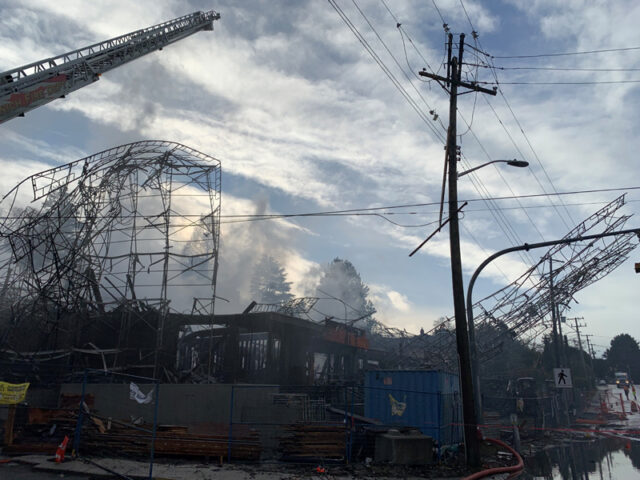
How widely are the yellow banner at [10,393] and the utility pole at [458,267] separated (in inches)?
514

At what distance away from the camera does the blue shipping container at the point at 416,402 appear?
18344mm

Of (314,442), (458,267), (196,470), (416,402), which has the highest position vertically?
(458,267)

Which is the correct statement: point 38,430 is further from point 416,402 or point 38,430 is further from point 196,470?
point 416,402

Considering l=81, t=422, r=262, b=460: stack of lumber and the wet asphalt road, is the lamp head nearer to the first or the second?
l=81, t=422, r=262, b=460: stack of lumber

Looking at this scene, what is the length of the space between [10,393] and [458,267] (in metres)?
14.1

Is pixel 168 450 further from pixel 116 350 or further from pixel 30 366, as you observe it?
pixel 30 366

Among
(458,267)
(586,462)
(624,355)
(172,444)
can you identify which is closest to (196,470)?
(172,444)

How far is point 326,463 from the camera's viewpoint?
14531 mm

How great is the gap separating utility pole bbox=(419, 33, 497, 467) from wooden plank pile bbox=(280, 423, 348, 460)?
378 centimetres

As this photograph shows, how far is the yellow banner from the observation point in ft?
45.4

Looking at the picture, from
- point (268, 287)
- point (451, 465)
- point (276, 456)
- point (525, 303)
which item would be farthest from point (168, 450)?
point (268, 287)

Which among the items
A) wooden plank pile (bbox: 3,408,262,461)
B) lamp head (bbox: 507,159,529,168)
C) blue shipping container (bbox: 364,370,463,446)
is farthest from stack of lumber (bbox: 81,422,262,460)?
lamp head (bbox: 507,159,529,168)

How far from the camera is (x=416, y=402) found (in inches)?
741

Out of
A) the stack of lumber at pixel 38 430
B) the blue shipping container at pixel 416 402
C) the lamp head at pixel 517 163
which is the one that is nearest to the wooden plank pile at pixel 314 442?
the blue shipping container at pixel 416 402
